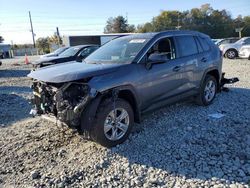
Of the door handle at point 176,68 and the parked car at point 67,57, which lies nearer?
the door handle at point 176,68

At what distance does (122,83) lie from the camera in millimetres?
4805

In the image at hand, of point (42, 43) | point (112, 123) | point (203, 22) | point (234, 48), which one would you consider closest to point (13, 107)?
point (112, 123)

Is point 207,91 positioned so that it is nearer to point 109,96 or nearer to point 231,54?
point 109,96

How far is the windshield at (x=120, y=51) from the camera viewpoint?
5379mm

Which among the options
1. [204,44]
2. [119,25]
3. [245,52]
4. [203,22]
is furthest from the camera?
[119,25]

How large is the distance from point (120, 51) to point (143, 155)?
214 cm

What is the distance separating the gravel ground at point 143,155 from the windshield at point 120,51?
1.37m

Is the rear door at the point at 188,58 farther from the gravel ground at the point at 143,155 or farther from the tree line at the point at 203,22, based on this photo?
the tree line at the point at 203,22

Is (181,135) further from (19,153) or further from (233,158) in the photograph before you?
(19,153)

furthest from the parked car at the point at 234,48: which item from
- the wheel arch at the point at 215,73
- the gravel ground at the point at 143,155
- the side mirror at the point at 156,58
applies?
the side mirror at the point at 156,58

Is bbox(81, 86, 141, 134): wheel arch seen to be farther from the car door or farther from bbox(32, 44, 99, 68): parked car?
bbox(32, 44, 99, 68): parked car

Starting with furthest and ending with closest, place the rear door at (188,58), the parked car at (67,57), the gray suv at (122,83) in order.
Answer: the parked car at (67,57) < the rear door at (188,58) < the gray suv at (122,83)

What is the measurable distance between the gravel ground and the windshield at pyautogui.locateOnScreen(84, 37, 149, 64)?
1371mm

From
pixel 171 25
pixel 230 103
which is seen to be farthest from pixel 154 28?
pixel 230 103
